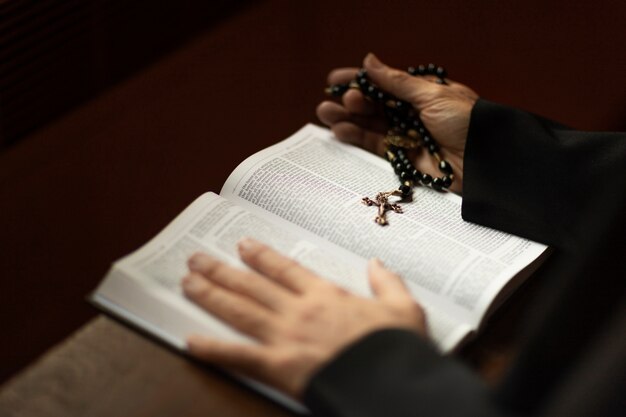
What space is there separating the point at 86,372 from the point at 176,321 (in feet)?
0.35

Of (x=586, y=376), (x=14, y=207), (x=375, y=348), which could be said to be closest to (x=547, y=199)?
(x=586, y=376)

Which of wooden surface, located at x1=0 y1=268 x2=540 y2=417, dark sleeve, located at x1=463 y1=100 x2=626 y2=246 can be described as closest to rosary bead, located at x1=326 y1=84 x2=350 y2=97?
dark sleeve, located at x1=463 y1=100 x2=626 y2=246

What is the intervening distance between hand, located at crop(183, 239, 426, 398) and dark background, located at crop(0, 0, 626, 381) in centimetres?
20

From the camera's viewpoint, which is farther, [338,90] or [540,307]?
[338,90]

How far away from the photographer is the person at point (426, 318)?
727 mm

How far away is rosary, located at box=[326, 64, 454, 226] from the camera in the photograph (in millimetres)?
1126

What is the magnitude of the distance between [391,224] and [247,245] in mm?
204

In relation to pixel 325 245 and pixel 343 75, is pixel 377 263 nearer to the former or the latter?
pixel 325 245

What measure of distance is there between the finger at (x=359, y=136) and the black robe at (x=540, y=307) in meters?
0.17

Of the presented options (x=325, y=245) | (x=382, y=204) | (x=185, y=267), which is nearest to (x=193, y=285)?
(x=185, y=267)

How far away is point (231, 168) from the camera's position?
3.90 feet

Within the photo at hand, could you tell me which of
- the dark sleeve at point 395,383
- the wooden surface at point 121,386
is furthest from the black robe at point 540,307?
the wooden surface at point 121,386

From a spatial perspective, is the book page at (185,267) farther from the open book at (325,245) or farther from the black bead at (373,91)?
the black bead at (373,91)

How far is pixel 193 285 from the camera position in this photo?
898mm
